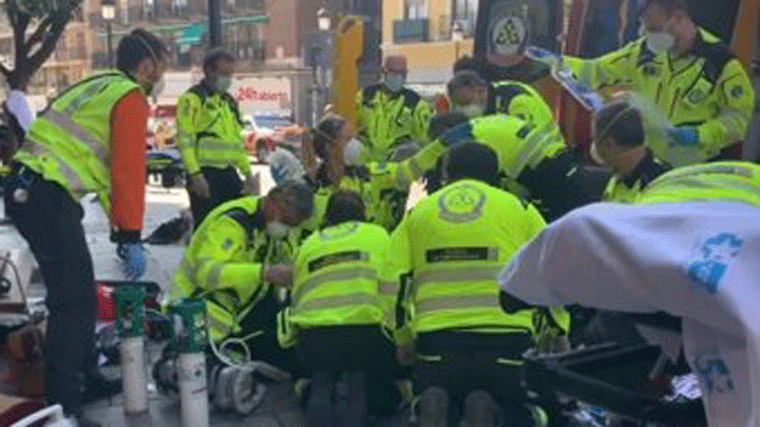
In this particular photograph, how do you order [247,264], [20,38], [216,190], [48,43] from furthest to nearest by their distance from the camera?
[20,38], [48,43], [216,190], [247,264]

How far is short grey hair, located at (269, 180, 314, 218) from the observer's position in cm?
440

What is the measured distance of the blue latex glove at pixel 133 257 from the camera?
4215 millimetres

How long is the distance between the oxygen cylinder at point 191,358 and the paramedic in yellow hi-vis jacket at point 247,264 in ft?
1.58

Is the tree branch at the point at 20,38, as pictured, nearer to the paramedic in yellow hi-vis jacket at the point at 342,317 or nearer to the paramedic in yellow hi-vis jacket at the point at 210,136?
the paramedic in yellow hi-vis jacket at the point at 210,136

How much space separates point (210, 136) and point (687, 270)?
5227 millimetres

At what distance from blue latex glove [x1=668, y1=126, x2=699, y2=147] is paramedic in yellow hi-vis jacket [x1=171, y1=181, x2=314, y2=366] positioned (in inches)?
67.5

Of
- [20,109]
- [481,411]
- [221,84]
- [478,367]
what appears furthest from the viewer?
[20,109]

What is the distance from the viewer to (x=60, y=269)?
395 centimetres

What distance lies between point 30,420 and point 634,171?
2.26 meters

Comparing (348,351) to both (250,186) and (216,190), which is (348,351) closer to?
(216,190)

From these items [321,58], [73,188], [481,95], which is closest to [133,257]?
[73,188]

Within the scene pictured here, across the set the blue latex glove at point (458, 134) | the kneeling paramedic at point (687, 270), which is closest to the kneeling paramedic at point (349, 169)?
the blue latex glove at point (458, 134)

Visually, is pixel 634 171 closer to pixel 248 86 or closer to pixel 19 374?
pixel 19 374

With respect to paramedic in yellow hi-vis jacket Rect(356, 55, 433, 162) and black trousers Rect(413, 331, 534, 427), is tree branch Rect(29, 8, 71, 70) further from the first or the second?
black trousers Rect(413, 331, 534, 427)
